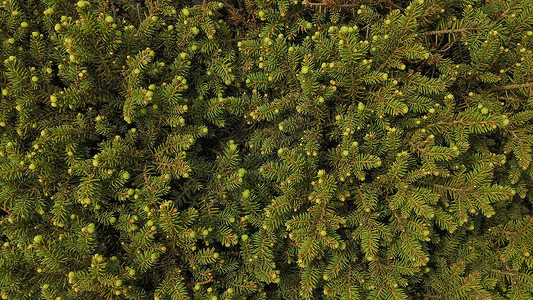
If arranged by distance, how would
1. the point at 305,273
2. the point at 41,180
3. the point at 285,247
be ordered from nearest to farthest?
1. the point at 41,180
2. the point at 305,273
3. the point at 285,247

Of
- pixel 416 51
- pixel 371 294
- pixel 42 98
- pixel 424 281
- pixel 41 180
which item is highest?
pixel 416 51

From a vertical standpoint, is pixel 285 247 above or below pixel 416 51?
below

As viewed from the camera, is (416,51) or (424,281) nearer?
(416,51)

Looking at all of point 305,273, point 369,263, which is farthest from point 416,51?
point 305,273

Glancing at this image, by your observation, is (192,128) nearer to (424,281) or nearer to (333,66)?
(333,66)

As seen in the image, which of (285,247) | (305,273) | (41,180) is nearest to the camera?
(41,180)

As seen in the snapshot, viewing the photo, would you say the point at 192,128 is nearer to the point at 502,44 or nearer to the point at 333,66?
the point at 333,66
